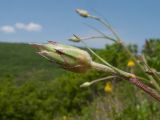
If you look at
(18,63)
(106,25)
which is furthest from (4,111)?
(18,63)

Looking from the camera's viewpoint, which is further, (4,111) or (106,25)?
(4,111)

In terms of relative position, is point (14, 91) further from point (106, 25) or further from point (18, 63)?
point (18, 63)

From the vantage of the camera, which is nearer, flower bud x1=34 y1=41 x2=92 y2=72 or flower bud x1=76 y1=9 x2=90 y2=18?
flower bud x1=34 y1=41 x2=92 y2=72

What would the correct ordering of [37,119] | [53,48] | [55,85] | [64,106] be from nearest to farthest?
[53,48], [37,119], [64,106], [55,85]

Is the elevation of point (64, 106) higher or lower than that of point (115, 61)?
lower

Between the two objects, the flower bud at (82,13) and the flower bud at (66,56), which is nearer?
the flower bud at (66,56)

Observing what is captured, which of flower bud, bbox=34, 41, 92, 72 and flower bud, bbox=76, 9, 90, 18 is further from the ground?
flower bud, bbox=76, 9, 90, 18

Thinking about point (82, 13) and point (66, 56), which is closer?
point (66, 56)

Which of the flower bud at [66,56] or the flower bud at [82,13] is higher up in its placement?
the flower bud at [82,13]
